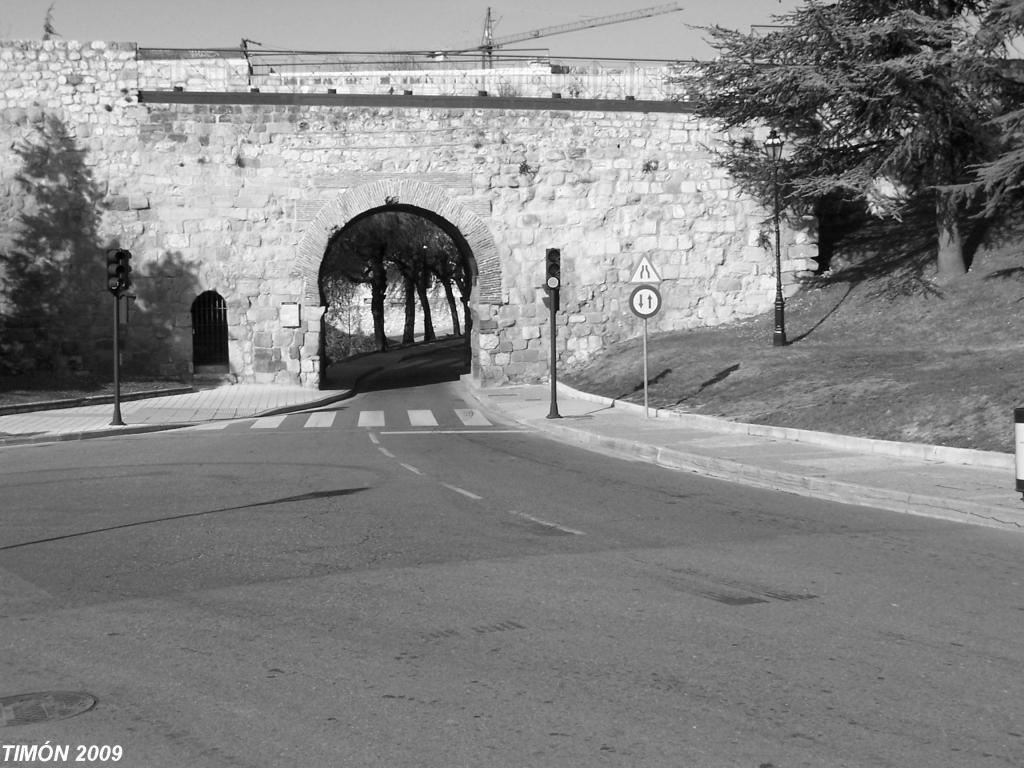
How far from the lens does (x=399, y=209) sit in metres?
31.4

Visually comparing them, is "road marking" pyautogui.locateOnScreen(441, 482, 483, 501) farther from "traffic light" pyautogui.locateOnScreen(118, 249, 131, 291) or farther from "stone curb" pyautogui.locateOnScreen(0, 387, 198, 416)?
"stone curb" pyautogui.locateOnScreen(0, 387, 198, 416)

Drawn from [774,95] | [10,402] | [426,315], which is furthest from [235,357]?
[426,315]

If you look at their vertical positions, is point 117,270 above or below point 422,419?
above

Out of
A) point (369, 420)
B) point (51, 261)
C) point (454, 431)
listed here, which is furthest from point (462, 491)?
point (51, 261)

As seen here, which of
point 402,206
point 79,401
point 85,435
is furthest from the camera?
point 402,206

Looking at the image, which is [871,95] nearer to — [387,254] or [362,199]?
[362,199]

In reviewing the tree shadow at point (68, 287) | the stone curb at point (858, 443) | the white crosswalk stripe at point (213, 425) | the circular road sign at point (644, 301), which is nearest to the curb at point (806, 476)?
the stone curb at point (858, 443)

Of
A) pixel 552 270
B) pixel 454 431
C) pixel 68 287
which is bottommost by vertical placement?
pixel 454 431

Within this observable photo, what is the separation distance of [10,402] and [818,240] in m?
22.6

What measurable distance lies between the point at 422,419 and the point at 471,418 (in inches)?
42.4

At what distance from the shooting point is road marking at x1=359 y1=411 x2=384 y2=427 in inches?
866

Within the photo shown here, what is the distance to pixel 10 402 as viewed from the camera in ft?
81.4

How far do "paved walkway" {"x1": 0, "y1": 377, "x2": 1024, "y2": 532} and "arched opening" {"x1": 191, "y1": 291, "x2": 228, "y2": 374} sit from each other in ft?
11.4

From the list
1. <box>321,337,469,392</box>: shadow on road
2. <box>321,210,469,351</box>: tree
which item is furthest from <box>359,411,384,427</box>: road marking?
<box>321,210,469,351</box>: tree
